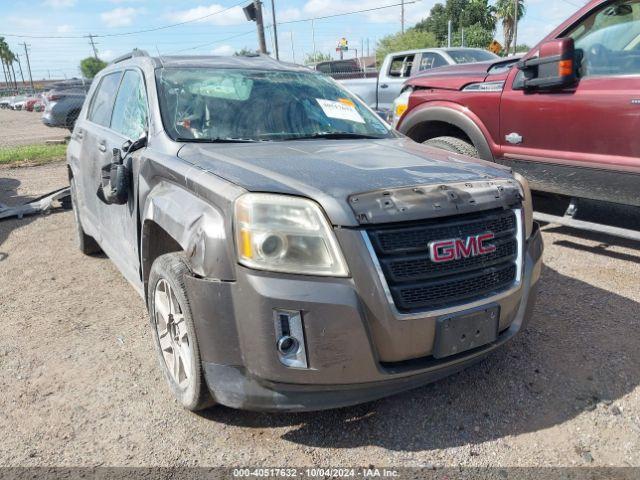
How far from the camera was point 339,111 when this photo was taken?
3.52 m

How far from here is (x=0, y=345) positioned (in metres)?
3.30

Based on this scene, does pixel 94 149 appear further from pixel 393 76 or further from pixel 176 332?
pixel 393 76

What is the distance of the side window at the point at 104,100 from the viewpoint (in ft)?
13.1

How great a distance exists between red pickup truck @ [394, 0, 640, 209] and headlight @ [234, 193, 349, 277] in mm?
2994

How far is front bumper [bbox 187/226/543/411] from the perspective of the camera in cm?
200

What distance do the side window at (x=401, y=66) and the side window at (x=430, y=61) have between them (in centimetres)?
32

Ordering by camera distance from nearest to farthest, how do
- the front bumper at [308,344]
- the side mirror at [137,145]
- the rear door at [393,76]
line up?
the front bumper at [308,344] → the side mirror at [137,145] → the rear door at [393,76]

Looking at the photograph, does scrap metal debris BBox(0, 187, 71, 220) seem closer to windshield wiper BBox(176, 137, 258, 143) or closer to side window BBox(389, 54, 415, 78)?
windshield wiper BBox(176, 137, 258, 143)

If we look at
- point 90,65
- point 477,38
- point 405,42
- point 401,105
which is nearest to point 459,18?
point 405,42

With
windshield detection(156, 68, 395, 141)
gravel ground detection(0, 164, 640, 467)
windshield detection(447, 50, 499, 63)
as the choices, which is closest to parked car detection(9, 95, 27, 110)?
windshield detection(447, 50, 499, 63)

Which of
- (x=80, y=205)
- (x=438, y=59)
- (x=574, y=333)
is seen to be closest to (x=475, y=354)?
(x=574, y=333)

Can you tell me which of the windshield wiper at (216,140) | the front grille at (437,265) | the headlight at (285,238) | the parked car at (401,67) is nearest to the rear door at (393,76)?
the parked car at (401,67)

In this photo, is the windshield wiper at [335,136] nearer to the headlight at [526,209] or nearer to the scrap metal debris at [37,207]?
the headlight at [526,209]

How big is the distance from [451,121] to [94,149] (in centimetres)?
323
